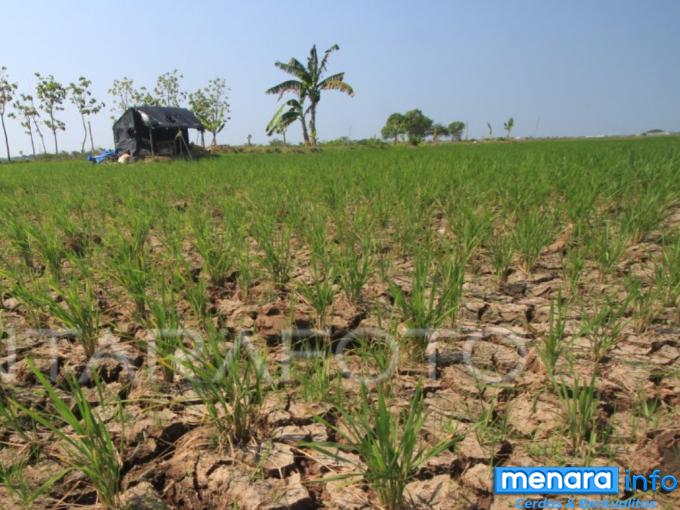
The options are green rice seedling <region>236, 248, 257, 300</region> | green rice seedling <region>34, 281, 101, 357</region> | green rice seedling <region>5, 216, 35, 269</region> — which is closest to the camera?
green rice seedling <region>34, 281, 101, 357</region>

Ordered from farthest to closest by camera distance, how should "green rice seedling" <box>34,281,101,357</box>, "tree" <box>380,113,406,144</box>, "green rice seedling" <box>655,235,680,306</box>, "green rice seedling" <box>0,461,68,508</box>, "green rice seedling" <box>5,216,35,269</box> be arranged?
"tree" <box>380,113,406,144</box>
"green rice seedling" <box>5,216,35,269</box>
"green rice seedling" <box>655,235,680,306</box>
"green rice seedling" <box>34,281,101,357</box>
"green rice seedling" <box>0,461,68,508</box>

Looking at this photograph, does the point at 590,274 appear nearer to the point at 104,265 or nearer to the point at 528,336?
the point at 528,336

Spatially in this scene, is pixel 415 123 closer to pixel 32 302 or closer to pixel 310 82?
pixel 310 82

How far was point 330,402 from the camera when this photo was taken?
1.12 meters

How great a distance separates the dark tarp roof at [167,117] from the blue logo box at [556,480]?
53.2 ft

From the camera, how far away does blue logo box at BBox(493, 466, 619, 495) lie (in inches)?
32.9

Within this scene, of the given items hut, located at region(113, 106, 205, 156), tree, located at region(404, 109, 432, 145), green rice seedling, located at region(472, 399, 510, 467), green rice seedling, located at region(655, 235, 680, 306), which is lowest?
green rice seedling, located at region(472, 399, 510, 467)

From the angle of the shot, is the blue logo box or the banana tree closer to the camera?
the blue logo box

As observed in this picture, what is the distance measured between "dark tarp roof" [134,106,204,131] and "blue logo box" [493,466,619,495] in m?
16.2

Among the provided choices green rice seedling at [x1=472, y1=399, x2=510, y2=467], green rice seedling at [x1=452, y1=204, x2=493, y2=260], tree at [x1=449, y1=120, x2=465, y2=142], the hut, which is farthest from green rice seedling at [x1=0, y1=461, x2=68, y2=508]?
tree at [x1=449, y1=120, x2=465, y2=142]

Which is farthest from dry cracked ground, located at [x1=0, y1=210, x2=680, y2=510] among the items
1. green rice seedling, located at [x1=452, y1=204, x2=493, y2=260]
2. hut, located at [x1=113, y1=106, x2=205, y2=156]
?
hut, located at [x1=113, y1=106, x2=205, y2=156]

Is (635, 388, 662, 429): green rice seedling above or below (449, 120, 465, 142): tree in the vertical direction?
below

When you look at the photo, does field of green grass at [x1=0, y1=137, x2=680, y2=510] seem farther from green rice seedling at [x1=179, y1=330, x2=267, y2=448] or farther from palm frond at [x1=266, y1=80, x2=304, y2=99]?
palm frond at [x1=266, y1=80, x2=304, y2=99]

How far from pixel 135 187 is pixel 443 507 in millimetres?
4730
